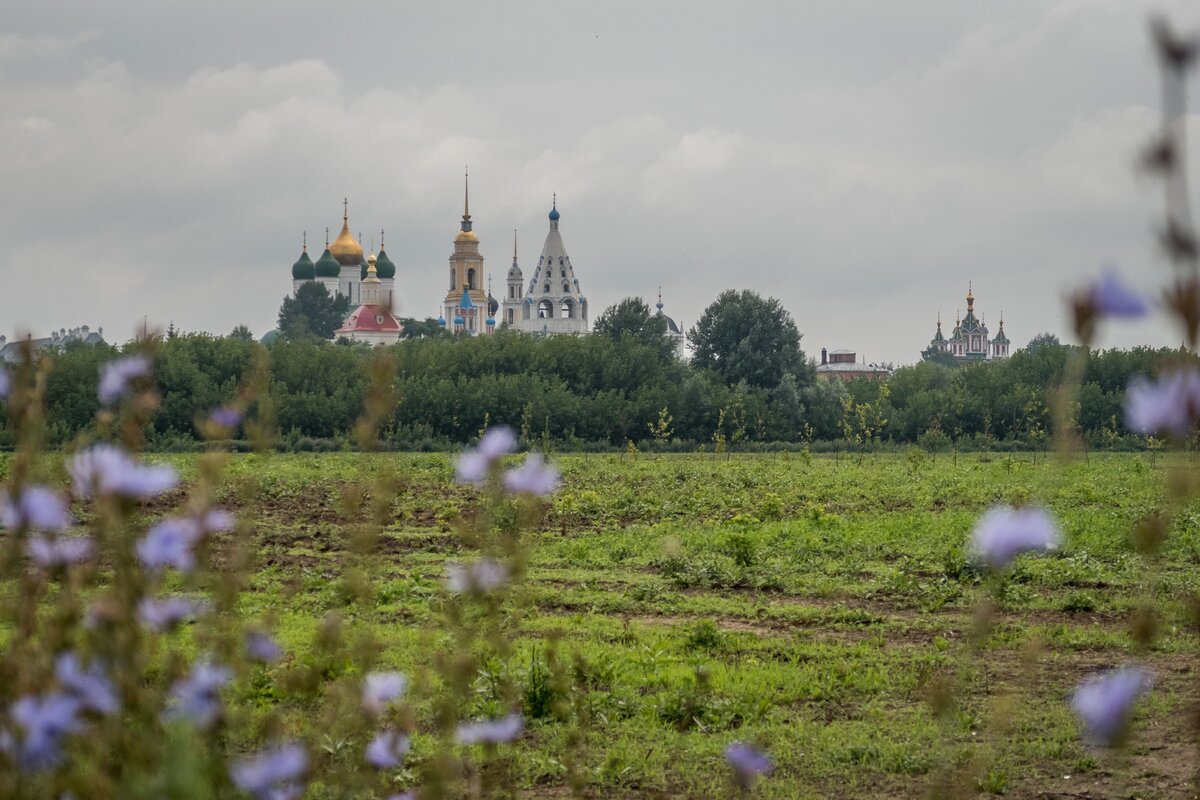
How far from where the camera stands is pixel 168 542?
6.63 ft

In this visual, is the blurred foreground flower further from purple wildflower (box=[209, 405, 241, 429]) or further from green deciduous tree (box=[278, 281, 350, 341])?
green deciduous tree (box=[278, 281, 350, 341])

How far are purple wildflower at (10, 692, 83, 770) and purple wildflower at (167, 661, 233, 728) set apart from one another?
163 mm

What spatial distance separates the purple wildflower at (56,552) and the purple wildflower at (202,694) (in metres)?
0.25

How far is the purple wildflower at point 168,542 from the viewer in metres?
2.00

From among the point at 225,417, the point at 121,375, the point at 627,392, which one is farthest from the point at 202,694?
the point at 627,392

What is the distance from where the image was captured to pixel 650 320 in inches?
2288

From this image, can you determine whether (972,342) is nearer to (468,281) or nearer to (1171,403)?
(468,281)

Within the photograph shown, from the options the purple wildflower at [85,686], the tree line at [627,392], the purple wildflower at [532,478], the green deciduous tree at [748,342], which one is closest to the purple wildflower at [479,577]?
the purple wildflower at [532,478]

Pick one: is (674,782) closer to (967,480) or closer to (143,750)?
(143,750)

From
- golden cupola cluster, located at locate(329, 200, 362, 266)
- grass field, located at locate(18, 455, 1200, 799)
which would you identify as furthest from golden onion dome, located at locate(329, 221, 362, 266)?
grass field, located at locate(18, 455, 1200, 799)

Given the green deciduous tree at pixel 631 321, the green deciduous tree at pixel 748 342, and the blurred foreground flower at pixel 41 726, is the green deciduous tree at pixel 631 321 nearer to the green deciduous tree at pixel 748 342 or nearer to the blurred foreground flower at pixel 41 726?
the green deciduous tree at pixel 748 342

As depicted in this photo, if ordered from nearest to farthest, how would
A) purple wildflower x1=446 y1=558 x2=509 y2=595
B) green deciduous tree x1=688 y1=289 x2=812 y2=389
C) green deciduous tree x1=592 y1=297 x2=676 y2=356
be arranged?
1. purple wildflower x1=446 y1=558 x2=509 y2=595
2. green deciduous tree x1=688 y1=289 x2=812 y2=389
3. green deciduous tree x1=592 y1=297 x2=676 y2=356

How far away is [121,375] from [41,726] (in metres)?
0.73

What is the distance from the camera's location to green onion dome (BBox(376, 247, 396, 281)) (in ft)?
380
